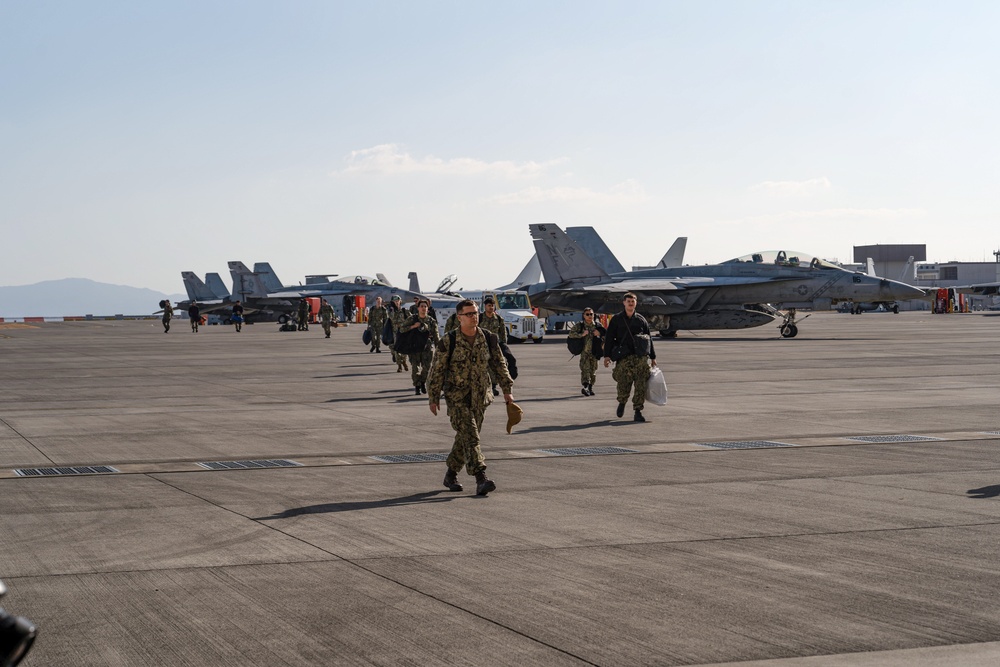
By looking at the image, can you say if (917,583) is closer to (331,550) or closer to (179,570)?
(331,550)

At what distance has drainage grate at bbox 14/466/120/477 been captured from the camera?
11.5 meters

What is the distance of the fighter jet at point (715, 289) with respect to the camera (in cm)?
4462

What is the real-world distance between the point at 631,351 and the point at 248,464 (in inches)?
249

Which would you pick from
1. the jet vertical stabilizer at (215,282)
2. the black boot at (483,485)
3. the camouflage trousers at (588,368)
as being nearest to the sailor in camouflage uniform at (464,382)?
the black boot at (483,485)

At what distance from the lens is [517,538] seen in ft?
26.9

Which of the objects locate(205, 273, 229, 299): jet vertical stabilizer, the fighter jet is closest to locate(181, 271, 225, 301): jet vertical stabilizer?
locate(205, 273, 229, 299): jet vertical stabilizer

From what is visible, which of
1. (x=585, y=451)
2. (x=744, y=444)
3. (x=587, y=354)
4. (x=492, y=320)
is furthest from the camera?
(x=587, y=354)

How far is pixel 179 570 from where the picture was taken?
719 centimetres

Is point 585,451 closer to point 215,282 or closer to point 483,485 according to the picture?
point 483,485

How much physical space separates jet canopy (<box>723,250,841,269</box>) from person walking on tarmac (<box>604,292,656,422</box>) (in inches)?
1183

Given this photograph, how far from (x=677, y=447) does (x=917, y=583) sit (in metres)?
6.61

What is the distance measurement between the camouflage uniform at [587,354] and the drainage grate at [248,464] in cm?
863

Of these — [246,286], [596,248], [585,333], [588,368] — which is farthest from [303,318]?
[588,368]

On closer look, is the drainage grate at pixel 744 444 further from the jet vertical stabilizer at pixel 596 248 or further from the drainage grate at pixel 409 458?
the jet vertical stabilizer at pixel 596 248
